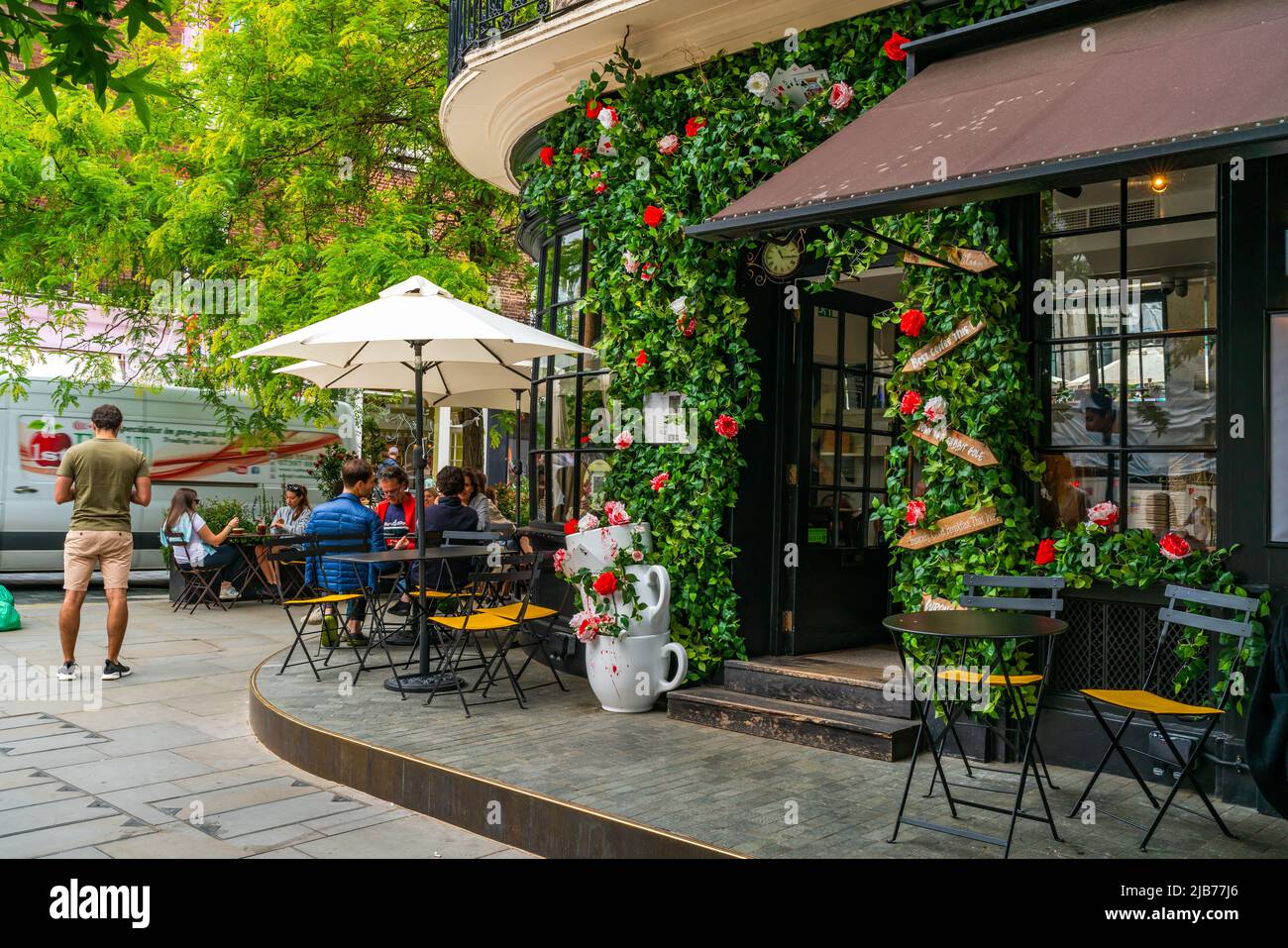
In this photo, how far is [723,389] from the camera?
668 cm

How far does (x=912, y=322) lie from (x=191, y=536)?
9.31 meters

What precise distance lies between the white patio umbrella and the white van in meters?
7.75

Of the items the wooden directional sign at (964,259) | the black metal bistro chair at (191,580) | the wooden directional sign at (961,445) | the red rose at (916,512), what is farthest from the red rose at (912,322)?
the black metal bistro chair at (191,580)

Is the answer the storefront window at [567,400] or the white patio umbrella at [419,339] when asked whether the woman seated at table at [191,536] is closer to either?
the storefront window at [567,400]

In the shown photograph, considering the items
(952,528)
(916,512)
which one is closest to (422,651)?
(916,512)

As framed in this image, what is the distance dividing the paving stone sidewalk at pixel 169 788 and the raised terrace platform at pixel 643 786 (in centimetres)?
16

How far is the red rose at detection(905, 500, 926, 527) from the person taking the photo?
5.78 m

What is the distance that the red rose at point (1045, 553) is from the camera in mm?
5461

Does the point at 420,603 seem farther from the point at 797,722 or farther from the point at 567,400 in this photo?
the point at 797,722

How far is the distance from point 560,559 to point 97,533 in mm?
3433

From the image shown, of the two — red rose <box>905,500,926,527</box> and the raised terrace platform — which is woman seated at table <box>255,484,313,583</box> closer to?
the raised terrace platform

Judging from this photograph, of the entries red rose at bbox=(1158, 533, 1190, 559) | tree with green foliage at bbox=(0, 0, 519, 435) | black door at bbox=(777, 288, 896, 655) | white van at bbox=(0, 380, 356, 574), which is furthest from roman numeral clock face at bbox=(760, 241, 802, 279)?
white van at bbox=(0, 380, 356, 574)
